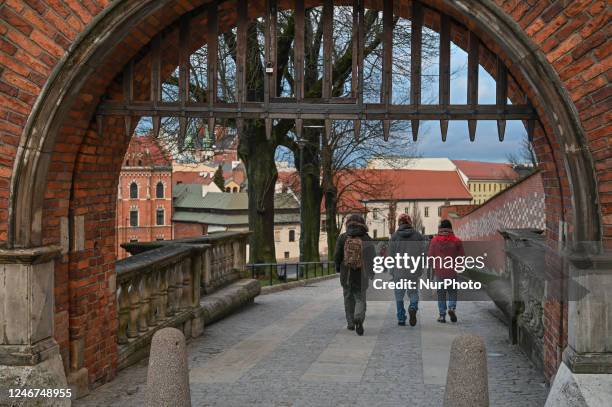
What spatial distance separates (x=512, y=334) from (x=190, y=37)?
4.88 m

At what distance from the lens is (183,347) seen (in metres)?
4.62

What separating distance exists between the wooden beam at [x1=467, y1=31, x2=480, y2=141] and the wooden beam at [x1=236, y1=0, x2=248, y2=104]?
72.2 inches

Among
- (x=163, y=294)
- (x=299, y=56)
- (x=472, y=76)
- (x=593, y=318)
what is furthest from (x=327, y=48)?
(x=163, y=294)

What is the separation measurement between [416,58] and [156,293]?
12.9 feet

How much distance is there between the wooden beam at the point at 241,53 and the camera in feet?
19.5

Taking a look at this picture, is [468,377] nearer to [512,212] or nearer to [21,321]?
[21,321]

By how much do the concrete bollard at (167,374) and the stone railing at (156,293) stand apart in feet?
8.37

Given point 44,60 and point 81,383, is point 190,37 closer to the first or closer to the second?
point 44,60

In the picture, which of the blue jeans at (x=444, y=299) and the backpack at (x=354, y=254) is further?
the blue jeans at (x=444, y=299)

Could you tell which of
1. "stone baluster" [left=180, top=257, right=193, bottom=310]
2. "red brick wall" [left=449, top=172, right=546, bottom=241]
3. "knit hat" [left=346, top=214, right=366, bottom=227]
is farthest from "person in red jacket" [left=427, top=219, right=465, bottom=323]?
"stone baluster" [left=180, top=257, right=193, bottom=310]

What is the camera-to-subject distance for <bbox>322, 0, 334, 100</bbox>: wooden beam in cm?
593

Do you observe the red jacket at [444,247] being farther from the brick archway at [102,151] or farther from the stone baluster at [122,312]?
the stone baluster at [122,312]

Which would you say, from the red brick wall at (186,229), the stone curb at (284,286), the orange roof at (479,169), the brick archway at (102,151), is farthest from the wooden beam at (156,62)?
the orange roof at (479,169)

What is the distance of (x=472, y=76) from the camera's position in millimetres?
5895
